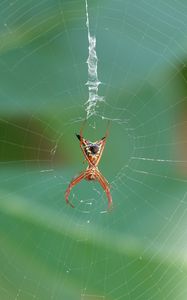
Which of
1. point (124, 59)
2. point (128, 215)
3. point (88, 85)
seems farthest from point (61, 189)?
point (124, 59)

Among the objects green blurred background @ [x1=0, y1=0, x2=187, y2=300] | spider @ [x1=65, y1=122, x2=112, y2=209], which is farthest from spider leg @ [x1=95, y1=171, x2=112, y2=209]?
green blurred background @ [x1=0, y1=0, x2=187, y2=300]

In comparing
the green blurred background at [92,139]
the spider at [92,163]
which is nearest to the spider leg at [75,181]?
the spider at [92,163]

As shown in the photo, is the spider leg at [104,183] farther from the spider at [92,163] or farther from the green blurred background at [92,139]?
the green blurred background at [92,139]

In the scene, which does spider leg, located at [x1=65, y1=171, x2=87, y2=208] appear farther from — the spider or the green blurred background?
the green blurred background

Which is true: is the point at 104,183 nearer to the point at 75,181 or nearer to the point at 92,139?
the point at 75,181

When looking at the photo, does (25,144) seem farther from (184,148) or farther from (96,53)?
(184,148)

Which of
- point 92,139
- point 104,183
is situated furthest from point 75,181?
point 92,139
